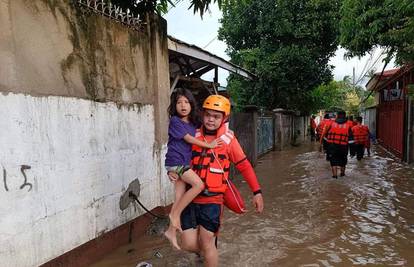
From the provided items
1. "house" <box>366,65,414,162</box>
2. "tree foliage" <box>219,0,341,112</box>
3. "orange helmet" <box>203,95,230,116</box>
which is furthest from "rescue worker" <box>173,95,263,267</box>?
"tree foliage" <box>219,0,341,112</box>

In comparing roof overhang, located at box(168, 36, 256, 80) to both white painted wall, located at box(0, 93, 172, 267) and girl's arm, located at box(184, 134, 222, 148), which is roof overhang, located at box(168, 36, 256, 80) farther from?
girl's arm, located at box(184, 134, 222, 148)

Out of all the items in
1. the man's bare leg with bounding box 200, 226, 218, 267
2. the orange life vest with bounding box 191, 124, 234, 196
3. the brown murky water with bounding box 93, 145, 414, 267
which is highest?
the orange life vest with bounding box 191, 124, 234, 196

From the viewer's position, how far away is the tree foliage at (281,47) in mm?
19859

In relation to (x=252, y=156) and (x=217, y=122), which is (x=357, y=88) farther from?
(x=217, y=122)

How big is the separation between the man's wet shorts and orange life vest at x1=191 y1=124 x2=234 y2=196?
0.49 ft

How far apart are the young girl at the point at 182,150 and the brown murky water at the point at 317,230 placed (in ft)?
3.77

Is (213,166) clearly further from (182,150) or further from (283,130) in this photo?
(283,130)

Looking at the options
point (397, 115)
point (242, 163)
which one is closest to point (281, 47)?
point (397, 115)

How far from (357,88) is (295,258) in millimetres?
58462

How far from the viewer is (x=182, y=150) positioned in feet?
12.5

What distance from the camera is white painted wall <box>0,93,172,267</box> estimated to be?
333 cm

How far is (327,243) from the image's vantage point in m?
5.31

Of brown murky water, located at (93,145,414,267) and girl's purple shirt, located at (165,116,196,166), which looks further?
brown murky water, located at (93,145,414,267)

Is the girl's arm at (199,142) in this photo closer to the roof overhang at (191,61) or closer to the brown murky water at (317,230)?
the brown murky water at (317,230)
